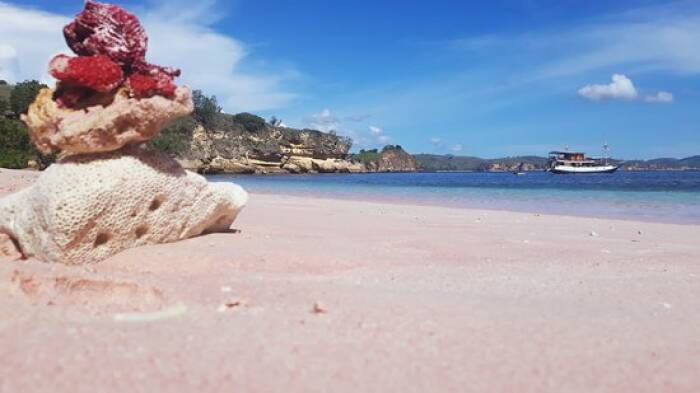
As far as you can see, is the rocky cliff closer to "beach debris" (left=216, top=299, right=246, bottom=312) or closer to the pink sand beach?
the pink sand beach

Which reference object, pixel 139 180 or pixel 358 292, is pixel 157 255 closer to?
pixel 139 180

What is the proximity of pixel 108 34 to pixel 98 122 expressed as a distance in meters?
0.94

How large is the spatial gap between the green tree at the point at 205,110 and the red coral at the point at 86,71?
326 feet

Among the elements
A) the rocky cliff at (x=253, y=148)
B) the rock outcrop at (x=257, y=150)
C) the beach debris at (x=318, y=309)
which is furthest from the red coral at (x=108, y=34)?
the rock outcrop at (x=257, y=150)

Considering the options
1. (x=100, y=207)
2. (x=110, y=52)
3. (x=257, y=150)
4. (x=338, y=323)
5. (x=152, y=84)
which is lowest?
(x=338, y=323)

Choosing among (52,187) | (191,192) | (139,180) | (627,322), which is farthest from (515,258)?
(52,187)

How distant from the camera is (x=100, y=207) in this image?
4.80 m

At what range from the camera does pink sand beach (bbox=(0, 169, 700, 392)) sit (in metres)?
2.59

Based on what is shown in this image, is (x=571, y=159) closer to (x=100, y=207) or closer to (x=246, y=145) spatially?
(x=246, y=145)

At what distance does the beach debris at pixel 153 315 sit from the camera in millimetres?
3281

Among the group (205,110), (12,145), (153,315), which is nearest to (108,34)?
(153,315)

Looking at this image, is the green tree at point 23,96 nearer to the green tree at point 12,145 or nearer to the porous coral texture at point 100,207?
the green tree at point 12,145

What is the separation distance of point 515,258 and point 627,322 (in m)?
2.67

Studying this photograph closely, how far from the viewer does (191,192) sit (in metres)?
5.78
